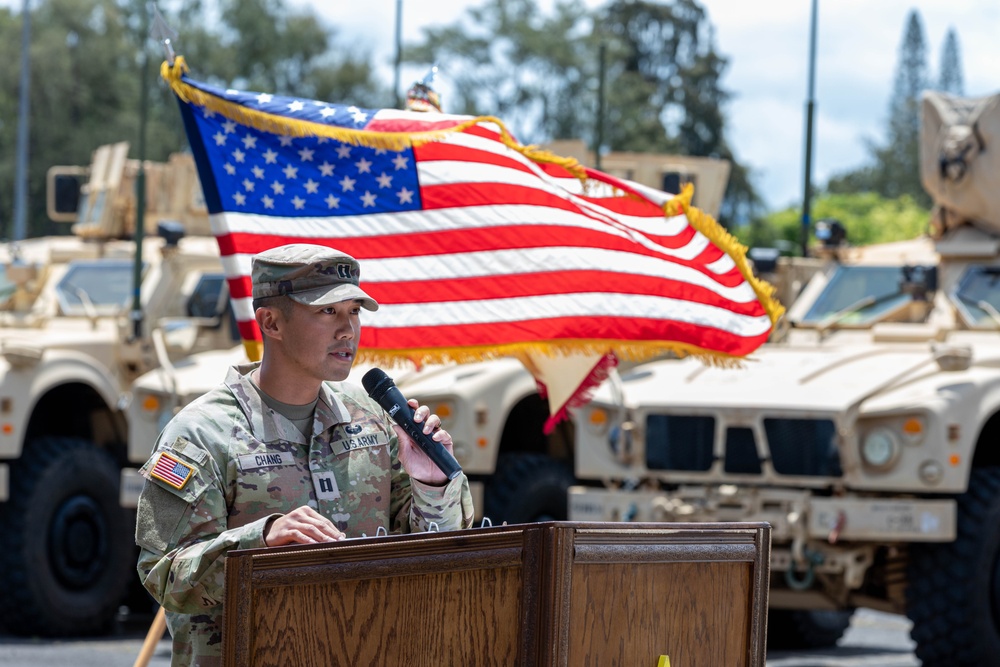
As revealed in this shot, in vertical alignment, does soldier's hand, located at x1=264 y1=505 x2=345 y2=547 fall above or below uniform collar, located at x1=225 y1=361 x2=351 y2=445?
below

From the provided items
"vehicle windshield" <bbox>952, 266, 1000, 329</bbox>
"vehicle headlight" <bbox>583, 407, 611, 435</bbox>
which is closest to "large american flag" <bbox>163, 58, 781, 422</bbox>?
"vehicle headlight" <bbox>583, 407, 611, 435</bbox>

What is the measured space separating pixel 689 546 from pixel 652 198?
2.84m

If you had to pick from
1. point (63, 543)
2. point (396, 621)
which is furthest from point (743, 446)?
point (396, 621)

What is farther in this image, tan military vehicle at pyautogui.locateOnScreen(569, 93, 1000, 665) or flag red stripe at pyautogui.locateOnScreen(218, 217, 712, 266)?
tan military vehicle at pyautogui.locateOnScreen(569, 93, 1000, 665)

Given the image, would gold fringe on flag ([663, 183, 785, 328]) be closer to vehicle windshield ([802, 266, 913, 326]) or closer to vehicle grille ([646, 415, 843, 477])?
vehicle grille ([646, 415, 843, 477])

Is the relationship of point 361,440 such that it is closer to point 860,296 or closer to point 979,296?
point 979,296

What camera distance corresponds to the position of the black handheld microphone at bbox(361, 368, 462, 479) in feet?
10.4

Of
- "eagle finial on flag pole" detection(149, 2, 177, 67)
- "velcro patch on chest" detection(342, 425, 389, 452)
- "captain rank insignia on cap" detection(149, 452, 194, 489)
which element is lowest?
"captain rank insignia on cap" detection(149, 452, 194, 489)

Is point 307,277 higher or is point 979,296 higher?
point 979,296

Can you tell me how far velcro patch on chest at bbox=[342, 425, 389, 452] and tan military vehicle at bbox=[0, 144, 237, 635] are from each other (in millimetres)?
6517

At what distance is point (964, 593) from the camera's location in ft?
25.9

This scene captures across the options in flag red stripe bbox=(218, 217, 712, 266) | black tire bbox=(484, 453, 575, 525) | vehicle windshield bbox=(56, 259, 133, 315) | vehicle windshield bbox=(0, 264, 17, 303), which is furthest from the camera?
vehicle windshield bbox=(0, 264, 17, 303)

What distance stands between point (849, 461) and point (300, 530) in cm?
554

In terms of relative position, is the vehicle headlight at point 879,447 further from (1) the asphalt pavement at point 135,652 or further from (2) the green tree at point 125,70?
(2) the green tree at point 125,70
